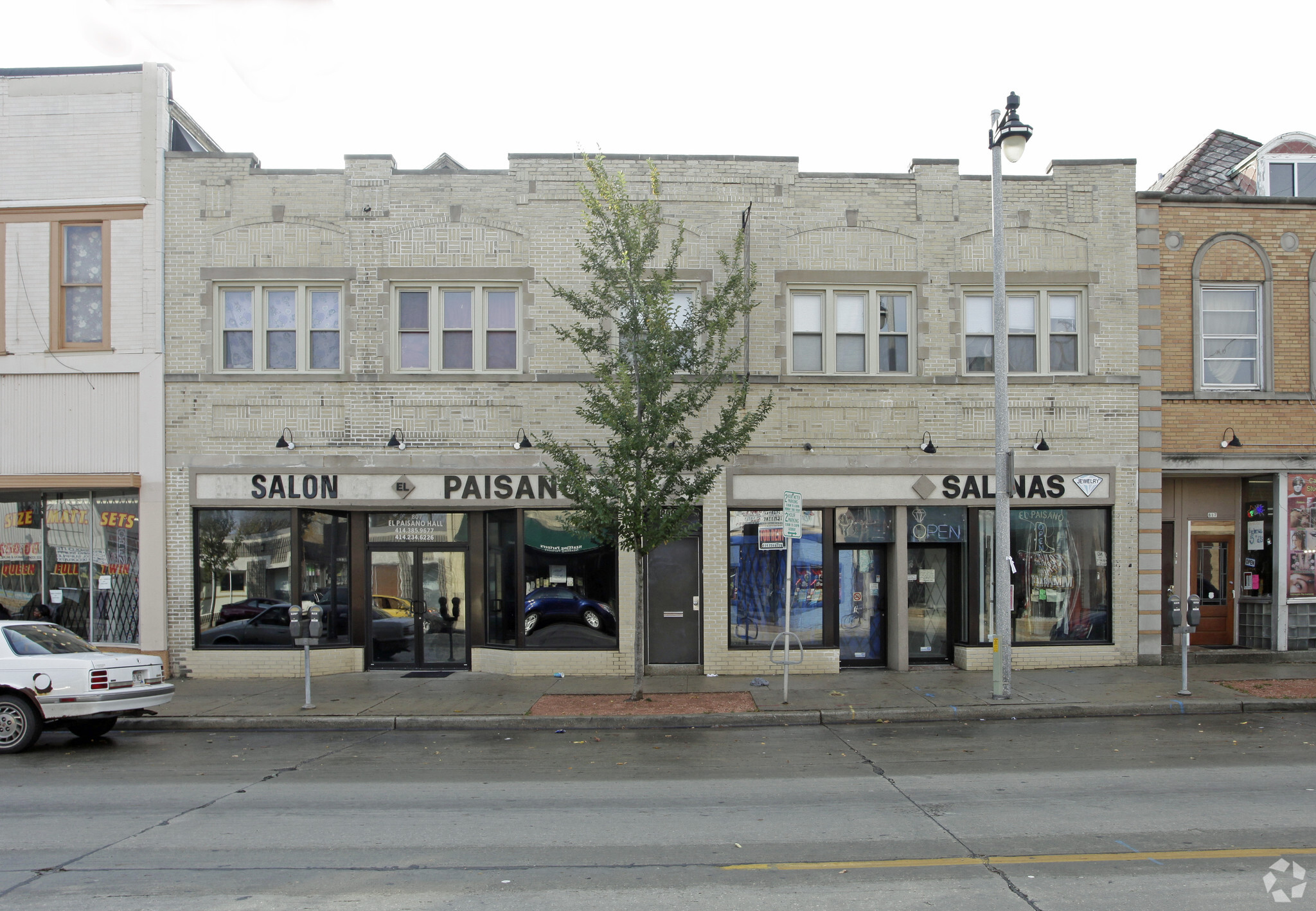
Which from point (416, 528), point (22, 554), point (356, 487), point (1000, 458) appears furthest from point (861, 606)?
point (22, 554)

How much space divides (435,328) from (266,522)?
4.22m

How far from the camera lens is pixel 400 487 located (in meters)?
14.7

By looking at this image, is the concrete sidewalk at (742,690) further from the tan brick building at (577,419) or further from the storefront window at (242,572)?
the storefront window at (242,572)

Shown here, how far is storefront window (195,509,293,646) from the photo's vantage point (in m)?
14.8

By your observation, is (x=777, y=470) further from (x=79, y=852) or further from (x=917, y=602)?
(x=79, y=852)

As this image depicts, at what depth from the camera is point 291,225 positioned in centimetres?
1491

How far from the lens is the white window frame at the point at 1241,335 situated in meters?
15.6

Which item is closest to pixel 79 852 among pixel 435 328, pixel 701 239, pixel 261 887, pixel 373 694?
pixel 261 887

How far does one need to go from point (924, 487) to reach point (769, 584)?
3.02 metres

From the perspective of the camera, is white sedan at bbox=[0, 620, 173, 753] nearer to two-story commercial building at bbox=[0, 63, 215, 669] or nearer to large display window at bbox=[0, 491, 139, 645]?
two-story commercial building at bbox=[0, 63, 215, 669]

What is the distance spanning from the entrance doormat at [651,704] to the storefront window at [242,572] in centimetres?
517

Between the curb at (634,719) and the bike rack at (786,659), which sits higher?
the bike rack at (786,659)

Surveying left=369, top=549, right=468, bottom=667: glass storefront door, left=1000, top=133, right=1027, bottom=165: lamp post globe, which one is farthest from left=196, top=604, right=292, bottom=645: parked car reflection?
left=1000, top=133, right=1027, bottom=165: lamp post globe

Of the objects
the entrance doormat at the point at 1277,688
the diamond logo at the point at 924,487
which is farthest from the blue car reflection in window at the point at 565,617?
the entrance doormat at the point at 1277,688
